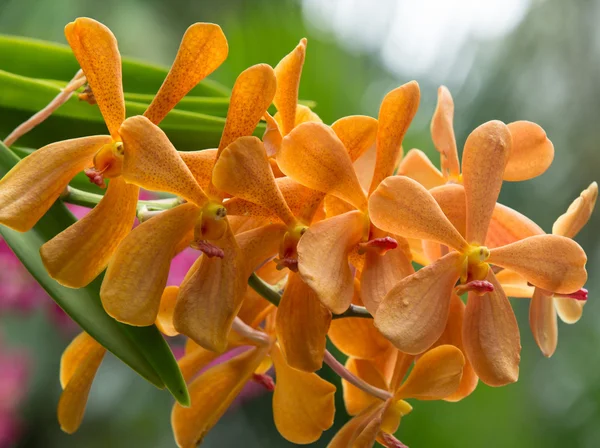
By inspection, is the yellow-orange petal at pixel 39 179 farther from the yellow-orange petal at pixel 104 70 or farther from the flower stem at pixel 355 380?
the flower stem at pixel 355 380

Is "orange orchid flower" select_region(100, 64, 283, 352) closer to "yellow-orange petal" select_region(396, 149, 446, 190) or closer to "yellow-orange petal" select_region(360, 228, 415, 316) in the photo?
"yellow-orange petal" select_region(360, 228, 415, 316)

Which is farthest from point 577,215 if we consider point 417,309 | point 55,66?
point 55,66

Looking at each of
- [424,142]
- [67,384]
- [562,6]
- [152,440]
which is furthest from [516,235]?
[562,6]

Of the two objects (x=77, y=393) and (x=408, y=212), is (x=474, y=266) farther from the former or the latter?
(x=77, y=393)

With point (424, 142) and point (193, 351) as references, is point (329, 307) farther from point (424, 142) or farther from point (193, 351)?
point (424, 142)

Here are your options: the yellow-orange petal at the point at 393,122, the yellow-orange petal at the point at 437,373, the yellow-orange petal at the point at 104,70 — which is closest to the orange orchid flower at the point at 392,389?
Result: the yellow-orange petal at the point at 437,373

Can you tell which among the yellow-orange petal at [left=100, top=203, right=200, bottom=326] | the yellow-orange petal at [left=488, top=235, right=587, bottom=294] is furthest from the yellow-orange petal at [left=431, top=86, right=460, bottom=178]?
the yellow-orange petal at [left=100, top=203, right=200, bottom=326]

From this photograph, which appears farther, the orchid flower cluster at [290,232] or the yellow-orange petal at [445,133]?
the yellow-orange petal at [445,133]
